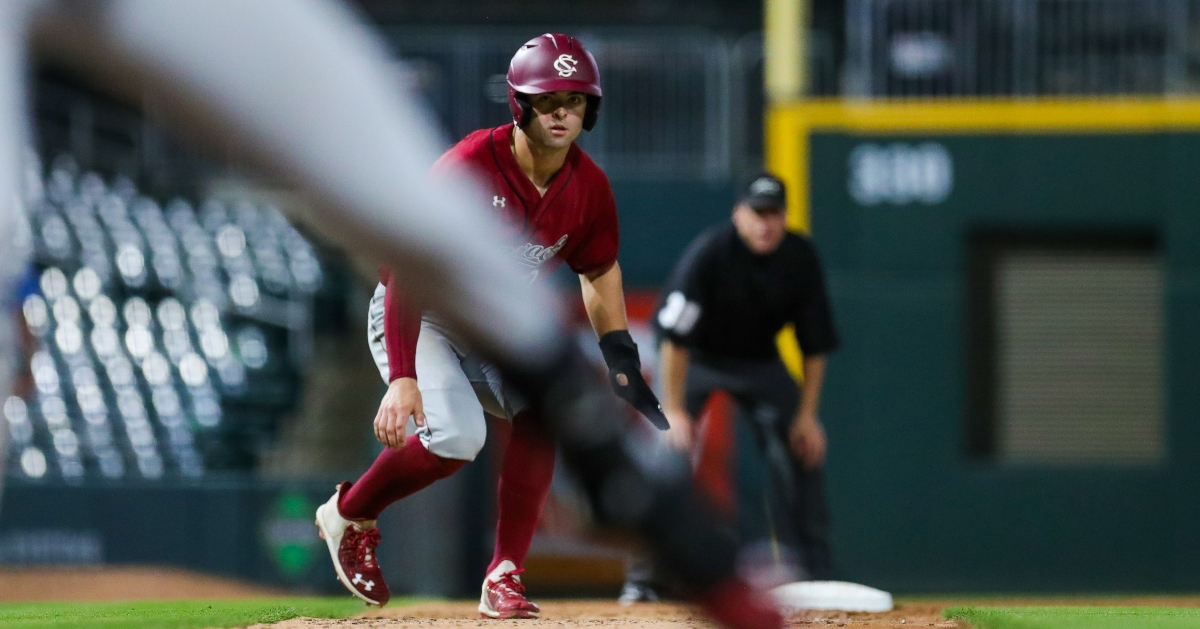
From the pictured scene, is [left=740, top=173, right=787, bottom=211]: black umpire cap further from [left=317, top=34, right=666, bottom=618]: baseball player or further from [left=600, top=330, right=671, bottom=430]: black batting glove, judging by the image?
[left=600, top=330, right=671, bottom=430]: black batting glove

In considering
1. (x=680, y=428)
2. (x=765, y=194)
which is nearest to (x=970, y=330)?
(x=765, y=194)

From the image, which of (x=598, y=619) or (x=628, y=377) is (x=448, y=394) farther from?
(x=598, y=619)

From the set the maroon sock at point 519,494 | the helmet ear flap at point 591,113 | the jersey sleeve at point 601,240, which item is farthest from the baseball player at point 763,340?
the helmet ear flap at point 591,113

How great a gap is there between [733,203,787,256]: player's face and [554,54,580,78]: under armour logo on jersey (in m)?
2.53

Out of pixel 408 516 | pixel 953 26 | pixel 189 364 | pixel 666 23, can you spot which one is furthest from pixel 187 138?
pixel 666 23

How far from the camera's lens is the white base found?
542 centimetres

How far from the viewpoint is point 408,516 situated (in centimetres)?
930

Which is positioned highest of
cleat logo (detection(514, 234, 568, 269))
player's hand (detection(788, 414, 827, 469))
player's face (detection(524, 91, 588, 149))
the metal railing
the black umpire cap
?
the metal railing

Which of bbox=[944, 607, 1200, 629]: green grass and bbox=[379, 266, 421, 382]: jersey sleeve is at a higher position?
bbox=[379, 266, 421, 382]: jersey sleeve

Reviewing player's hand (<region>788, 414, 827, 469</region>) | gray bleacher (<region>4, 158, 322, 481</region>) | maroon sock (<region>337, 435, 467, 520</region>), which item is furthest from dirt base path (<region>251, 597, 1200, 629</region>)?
gray bleacher (<region>4, 158, 322, 481</region>)

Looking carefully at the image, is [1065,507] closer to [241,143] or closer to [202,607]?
[202,607]

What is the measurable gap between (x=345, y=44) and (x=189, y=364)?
1028 cm

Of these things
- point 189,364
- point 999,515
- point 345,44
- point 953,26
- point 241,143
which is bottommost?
point 999,515

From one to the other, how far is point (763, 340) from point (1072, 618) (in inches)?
74.3
